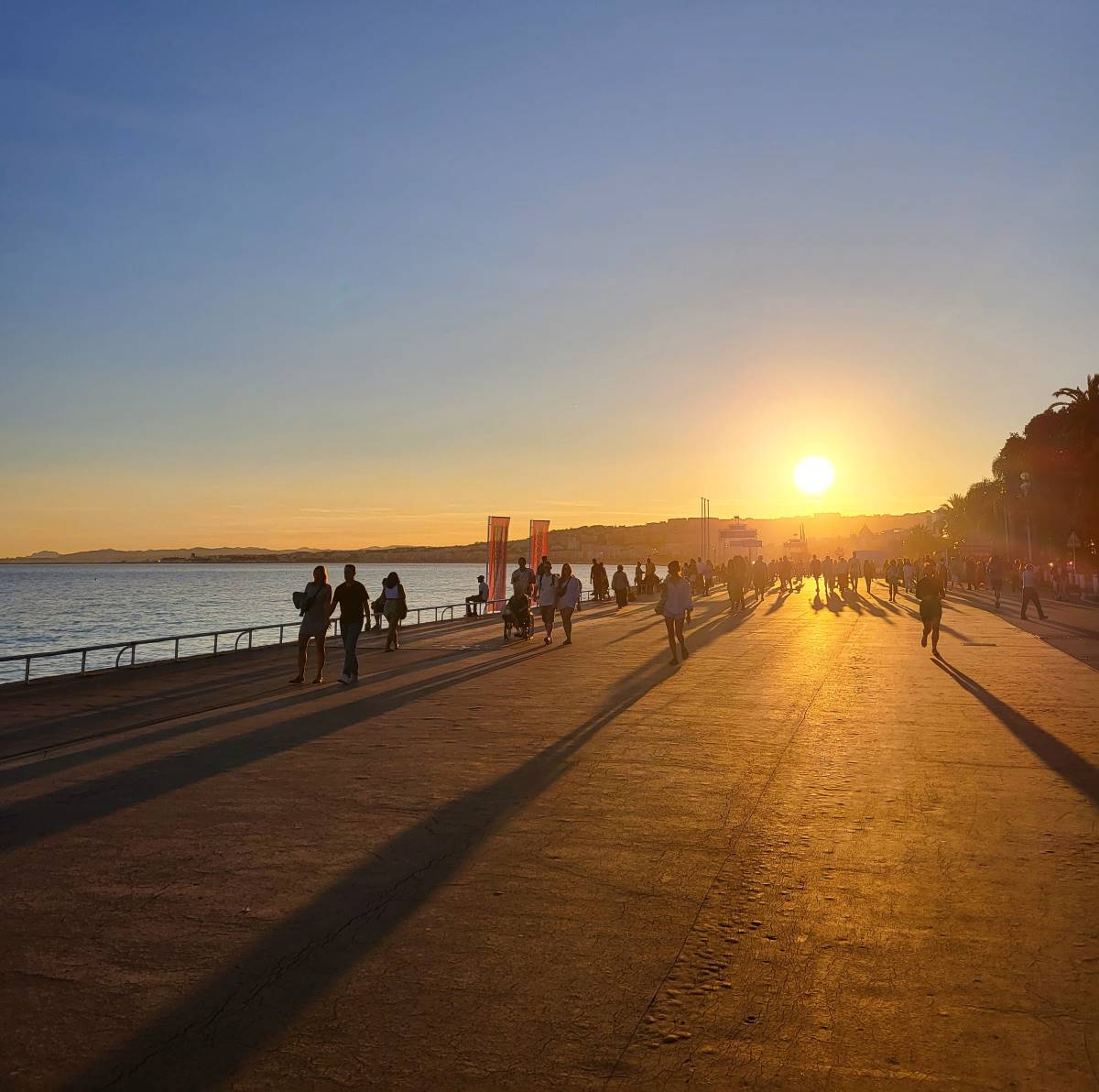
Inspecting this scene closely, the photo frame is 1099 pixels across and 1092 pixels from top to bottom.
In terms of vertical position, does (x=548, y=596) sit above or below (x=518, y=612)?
above

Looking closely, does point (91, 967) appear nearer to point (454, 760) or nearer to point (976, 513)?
point (454, 760)

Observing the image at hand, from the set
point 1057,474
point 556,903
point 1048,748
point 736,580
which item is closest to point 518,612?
point 736,580

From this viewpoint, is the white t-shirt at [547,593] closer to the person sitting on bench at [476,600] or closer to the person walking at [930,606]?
the person walking at [930,606]

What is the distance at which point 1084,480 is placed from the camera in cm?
4500

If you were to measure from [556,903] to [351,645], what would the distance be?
10.8 m

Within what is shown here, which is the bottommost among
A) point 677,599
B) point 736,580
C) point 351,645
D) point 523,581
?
point 351,645

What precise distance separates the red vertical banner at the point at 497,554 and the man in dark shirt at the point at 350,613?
18922 mm

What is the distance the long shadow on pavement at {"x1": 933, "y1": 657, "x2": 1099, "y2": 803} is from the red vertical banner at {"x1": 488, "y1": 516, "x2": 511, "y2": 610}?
23.2 metres

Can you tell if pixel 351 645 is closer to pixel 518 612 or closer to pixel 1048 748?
pixel 518 612

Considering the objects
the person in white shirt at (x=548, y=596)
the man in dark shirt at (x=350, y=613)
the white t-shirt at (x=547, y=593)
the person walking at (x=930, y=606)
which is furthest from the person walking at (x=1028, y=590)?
the man in dark shirt at (x=350, y=613)

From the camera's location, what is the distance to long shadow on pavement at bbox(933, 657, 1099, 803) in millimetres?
7977

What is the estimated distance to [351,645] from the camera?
50.9ft

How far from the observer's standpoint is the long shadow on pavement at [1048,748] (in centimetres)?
798

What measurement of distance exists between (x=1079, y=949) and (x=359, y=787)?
202 inches
